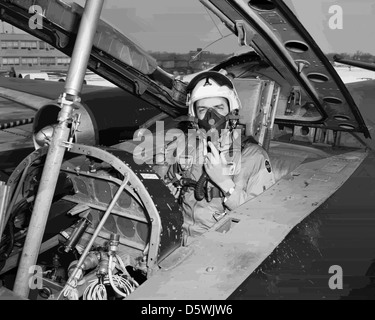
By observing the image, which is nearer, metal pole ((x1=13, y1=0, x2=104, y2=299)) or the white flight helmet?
metal pole ((x1=13, y1=0, x2=104, y2=299))

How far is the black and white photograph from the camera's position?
1.47 metres

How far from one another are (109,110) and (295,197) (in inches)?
139

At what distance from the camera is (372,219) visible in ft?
6.36

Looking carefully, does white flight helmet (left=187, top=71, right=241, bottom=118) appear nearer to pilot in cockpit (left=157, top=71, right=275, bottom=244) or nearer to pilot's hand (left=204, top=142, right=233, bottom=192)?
pilot in cockpit (left=157, top=71, right=275, bottom=244)

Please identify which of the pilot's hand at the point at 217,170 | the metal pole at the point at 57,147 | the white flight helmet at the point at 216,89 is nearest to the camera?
the metal pole at the point at 57,147

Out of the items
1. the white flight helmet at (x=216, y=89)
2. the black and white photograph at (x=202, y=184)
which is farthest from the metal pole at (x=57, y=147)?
the white flight helmet at (x=216, y=89)

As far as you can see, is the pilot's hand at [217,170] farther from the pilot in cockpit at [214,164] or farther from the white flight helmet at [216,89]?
the white flight helmet at [216,89]

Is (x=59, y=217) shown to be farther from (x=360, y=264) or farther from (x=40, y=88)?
(x=40, y=88)

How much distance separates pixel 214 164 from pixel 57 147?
1105mm

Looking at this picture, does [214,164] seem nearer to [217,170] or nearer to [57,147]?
[217,170]

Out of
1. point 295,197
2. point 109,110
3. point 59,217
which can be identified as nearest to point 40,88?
point 109,110

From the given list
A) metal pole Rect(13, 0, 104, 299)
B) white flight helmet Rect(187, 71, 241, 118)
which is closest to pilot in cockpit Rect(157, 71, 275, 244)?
white flight helmet Rect(187, 71, 241, 118)

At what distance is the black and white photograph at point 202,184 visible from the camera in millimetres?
1469

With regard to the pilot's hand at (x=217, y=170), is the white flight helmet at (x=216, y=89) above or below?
above
